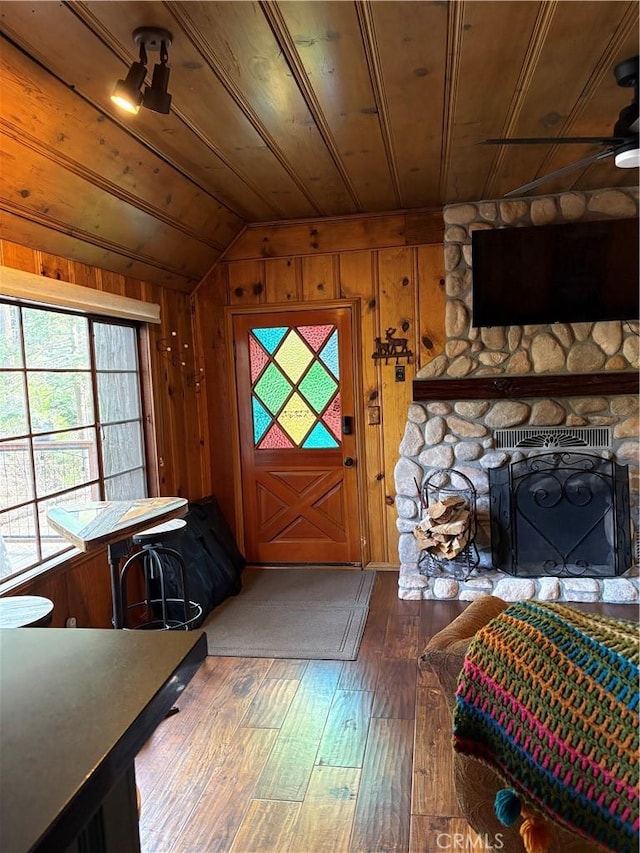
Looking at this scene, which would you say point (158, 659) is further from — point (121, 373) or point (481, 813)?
point (121, 373)

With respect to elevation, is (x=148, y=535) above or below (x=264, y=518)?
above

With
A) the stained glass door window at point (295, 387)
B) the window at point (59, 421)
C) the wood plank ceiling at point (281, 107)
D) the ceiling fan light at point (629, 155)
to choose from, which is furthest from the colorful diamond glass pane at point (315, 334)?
the ceiling fan light at point (629, 155)

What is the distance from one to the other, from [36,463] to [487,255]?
2.95 meters

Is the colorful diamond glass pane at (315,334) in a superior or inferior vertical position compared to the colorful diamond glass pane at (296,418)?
superior

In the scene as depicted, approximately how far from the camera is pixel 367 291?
4.10 meters

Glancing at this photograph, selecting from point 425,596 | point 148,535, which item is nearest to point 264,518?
point 425,596

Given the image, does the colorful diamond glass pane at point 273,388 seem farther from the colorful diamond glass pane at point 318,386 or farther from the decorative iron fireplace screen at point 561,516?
the decorative iron fireplace screen at point 561,516

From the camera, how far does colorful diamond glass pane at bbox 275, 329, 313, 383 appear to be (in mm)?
4254

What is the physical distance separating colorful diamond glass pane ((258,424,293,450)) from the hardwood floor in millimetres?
1733

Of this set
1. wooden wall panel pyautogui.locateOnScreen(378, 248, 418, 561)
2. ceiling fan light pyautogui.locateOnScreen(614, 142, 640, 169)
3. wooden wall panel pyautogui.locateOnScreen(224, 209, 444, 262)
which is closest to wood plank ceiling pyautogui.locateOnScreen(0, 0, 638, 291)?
ceiling fan light pyautogui.locateOnScreen(614, 142, 640, 169)

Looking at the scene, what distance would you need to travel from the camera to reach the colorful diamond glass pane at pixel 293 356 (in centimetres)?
425

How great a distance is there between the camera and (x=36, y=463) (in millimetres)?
2793

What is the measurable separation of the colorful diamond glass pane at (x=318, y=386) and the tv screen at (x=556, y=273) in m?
1.12

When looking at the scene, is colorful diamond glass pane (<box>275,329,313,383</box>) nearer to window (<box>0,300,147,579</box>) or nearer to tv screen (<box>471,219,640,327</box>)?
window (<box>0,300,147,579</box>)
